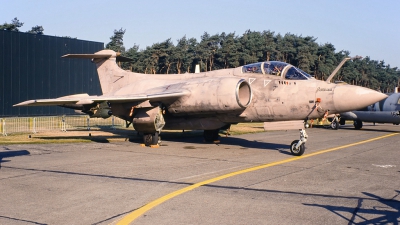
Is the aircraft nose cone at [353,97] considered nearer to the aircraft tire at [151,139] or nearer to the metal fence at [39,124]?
the aircraft tire at [151,139]

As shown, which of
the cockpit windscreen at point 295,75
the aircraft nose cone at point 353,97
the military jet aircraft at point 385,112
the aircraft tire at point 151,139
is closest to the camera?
the aircraft nose cone at point 353,97

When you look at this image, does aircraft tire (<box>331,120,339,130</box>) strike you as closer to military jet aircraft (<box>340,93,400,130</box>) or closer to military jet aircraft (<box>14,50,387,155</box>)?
military jet aircraft (<box>340,93,400,130</box>)

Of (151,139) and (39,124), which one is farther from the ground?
(39,124)

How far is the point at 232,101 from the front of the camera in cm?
1418

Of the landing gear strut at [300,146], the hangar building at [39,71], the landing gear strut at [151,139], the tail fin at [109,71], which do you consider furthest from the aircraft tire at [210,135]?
the hangar building at [39,71]

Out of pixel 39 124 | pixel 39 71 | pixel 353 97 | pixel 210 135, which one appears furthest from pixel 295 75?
pixel 39 71

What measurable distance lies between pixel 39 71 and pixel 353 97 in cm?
3328

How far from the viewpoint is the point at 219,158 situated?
42.4 ft

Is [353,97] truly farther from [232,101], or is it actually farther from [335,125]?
[335,125]

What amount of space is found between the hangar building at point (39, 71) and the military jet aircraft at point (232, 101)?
23128 mm

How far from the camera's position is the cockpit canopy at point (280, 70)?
14499 millimetres

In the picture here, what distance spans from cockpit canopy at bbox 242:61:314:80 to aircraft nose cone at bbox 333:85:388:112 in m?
1.46

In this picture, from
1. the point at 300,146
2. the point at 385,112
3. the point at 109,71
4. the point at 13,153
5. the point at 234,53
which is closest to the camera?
the point at 300,146

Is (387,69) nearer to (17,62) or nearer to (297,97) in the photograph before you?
(17,62)
